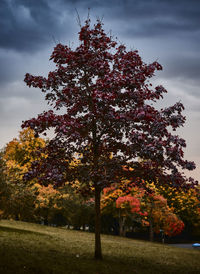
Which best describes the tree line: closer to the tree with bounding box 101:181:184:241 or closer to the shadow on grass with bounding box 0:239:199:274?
the tree with bounding box 101:181:184:241

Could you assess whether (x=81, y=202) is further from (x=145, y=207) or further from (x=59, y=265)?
(x=59, y=265)

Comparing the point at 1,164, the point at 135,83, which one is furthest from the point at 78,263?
the point at 1,164

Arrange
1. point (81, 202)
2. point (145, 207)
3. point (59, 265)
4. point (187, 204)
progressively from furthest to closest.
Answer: point (187, 204) → point (145, 207) → point (81, 202) → point (59, 265)

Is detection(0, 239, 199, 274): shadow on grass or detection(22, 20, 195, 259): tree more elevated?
detection(22, 20, 195, 259): tree

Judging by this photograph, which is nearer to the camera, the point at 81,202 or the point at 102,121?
the point at 102,121

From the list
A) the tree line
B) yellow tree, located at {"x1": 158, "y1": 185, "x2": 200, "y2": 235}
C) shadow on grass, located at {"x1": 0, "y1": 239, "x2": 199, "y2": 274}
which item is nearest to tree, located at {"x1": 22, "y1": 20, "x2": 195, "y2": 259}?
shadow on grass, located at {"x1": 0, "y1": 239, "x2": 199, "y2": 274}

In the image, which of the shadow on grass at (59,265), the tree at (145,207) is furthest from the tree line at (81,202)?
the shadow on grass at (59,265)

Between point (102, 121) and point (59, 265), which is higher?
point (102, 121)

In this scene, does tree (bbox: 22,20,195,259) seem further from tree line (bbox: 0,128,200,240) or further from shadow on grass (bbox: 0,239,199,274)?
tree line (bbox: 0,128,200,240)

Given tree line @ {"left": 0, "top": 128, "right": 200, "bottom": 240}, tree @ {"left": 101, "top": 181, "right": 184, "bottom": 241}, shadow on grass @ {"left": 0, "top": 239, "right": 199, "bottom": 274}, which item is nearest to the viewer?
shadow on grass @ {"left": 0, "top": 239, "right": 199, "bottom": 274}

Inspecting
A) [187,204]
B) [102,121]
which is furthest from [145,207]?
[102,121]

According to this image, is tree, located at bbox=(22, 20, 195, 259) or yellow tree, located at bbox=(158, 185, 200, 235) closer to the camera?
tree, located at bbox=(22, 20, 195, 259)

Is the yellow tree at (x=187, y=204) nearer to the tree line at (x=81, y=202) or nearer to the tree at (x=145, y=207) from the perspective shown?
the tree line at (x=81, y=202)

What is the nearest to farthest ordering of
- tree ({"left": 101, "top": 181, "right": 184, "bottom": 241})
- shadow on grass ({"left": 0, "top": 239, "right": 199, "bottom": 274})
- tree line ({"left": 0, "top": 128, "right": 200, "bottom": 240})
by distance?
shadow on grass ({"left": 0, "top": 239, "right": 199, "bottom": 274})
tree line ({"left": 0, "top": 128, "right": 200, "bottom": 240})
tree ({"left": 101, "top": 181, "right": 184, "bottom": 241})
